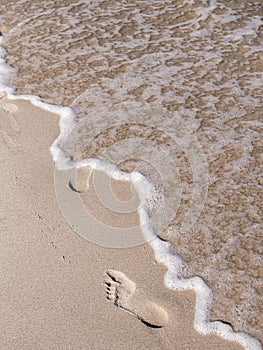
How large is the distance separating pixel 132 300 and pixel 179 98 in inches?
81.7

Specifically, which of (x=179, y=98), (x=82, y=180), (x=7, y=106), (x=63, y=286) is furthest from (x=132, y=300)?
(x=7, y=106)

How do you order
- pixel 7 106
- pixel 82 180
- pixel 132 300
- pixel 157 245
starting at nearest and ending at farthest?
pixel 132 300 < pixel 157 245 < pixel 82 180 < pixel 7 106

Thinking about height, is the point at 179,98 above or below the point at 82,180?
below

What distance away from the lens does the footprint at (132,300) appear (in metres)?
2.27

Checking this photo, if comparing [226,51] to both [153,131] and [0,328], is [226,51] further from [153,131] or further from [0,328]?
[0,328]

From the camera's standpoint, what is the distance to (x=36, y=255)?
8.48 ft

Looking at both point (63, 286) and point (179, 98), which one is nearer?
point (63, 286)

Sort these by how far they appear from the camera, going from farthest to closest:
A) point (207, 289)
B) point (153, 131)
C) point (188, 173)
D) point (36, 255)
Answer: point (153, 131) → point (188, 173) → point (36, 255) → point (207, 289)

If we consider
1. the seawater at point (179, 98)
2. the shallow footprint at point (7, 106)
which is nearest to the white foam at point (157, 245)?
the seawater at point (179, 98)

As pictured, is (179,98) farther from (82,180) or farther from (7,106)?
(7,106)

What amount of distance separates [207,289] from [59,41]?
11.6 feet

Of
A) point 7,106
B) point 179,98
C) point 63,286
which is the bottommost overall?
point 179,98

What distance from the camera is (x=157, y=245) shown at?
2.66m

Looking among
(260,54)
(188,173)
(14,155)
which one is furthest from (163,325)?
(260,54)
